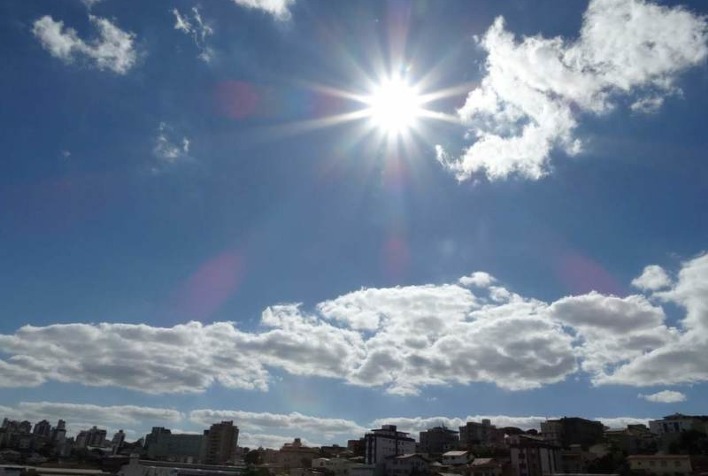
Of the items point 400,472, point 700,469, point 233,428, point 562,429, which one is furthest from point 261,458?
point 700,469

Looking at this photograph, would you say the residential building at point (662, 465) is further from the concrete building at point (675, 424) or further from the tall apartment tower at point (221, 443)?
the tall apartment tower at point (221, 443)

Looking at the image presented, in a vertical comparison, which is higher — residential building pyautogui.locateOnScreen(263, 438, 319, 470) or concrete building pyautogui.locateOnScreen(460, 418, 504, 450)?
concrete building pyautogui.locateOnScreen(460, 418, 504, 450)

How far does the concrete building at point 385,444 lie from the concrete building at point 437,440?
1527 inches

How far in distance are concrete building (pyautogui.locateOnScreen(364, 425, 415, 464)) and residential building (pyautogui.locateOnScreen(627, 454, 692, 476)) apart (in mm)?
43959

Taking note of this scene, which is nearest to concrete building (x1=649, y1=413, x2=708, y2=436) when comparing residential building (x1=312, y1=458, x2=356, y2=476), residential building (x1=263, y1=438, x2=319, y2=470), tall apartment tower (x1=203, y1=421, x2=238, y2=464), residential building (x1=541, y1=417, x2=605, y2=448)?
residential building (x1=541, y1=417, x2=605, y2=448)

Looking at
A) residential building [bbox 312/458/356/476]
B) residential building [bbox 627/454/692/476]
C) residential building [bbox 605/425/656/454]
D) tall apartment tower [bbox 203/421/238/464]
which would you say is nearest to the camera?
residential building [bbox 627/454/692/476]

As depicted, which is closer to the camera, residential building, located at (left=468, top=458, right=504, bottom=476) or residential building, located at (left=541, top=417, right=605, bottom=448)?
residential building, located at (left=468, top=458, right=504, bottom=476)

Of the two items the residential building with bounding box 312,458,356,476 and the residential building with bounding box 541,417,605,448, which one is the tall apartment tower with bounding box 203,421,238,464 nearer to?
the residential building with bounding box 312,458,356,476

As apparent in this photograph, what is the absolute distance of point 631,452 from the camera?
107625 mm

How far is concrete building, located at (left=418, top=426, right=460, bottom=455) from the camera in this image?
152125 mm

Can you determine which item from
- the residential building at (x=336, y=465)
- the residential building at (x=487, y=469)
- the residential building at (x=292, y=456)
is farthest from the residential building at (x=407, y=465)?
the residential building at (x=292, y=456)

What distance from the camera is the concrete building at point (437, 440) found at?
152 m

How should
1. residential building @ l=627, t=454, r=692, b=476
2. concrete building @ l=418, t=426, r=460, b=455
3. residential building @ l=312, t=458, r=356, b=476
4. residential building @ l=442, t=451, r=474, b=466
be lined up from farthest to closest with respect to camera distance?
concrete building @ l=418, t=426, r=460, b=455, residential building @ l=312, t=458, r=356, b=476, residential building @ l=442, t=451, r=474, b=466, residential building @ l=627, t=454, r=692, b=476

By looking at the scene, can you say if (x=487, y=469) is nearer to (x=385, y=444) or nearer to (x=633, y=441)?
(x=385, y=444)
